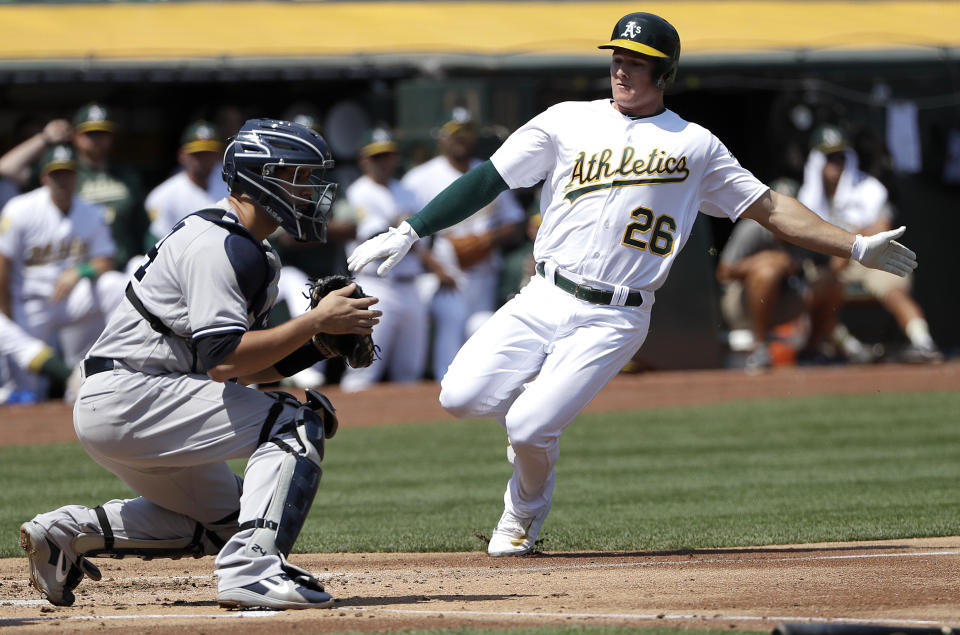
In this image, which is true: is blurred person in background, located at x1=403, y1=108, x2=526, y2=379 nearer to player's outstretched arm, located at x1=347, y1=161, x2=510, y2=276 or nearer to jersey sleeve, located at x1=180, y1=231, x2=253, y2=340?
player's outstretched arm, located at x1=347, y1=161, x2=510, y2=276

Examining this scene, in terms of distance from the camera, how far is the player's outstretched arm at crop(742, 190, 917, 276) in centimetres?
574

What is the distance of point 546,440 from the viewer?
5.69 m

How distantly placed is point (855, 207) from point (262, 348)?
9.77 meters

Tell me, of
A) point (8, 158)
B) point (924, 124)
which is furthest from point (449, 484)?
point (924, 124)

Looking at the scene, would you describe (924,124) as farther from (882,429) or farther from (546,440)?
(546,440)

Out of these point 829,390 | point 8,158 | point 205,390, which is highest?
point 205,390

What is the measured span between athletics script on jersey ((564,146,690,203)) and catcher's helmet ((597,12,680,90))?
13.1 inches

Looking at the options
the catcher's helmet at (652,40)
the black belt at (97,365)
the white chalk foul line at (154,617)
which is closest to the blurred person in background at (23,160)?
the catcher's helmet at (652,40)

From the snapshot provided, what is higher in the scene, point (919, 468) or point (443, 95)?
point (443, 95)

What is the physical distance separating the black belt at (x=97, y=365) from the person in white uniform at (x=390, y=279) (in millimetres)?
7369

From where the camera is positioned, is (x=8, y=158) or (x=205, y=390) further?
(x=8, y=158)

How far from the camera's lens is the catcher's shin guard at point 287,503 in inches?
179

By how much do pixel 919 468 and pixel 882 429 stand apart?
1707mm

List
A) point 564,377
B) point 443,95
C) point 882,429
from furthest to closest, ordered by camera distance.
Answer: point 443,95
point 882,429
point 564,377
